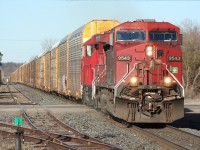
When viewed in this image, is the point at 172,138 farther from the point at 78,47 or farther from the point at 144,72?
the point at 78,47

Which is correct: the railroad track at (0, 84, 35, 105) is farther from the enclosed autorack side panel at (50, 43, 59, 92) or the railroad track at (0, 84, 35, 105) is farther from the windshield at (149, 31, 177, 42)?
the windshield at (149, 31, 177, 42)

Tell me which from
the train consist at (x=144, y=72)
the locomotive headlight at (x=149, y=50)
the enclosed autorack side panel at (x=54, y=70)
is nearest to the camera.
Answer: the train consist at (x=144, y=72)

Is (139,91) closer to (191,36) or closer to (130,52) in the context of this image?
(130,52)

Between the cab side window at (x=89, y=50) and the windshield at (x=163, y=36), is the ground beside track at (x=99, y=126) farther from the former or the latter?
the windshield at (x=163, y=36)

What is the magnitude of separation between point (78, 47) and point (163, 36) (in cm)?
856

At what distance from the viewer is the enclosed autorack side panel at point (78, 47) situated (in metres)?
19.5

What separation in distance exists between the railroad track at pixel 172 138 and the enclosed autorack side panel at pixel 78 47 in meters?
7.52

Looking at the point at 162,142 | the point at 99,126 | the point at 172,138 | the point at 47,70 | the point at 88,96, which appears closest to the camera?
the point at 162,142

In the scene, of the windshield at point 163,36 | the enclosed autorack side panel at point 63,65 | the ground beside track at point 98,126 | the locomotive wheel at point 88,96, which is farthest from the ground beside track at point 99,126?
Result: the enclosed autorack side panel at point 63,65

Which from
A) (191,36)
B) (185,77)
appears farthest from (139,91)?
(191,36)

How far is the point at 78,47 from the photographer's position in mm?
20938

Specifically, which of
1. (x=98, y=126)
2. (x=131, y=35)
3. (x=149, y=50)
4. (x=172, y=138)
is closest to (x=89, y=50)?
(x=131, y=35)

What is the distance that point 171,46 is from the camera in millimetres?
12906

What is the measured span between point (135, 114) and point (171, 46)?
2.44 meters
